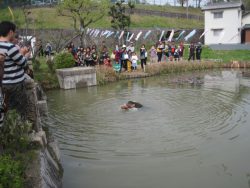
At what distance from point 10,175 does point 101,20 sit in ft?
134

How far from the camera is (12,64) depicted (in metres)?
5.92

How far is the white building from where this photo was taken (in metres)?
39.6

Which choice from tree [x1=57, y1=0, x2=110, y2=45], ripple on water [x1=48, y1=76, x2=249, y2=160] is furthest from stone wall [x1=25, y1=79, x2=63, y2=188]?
tree [x1=57, y1=0, x2=110, y2=45]

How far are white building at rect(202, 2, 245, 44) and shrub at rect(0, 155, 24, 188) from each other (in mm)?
37891

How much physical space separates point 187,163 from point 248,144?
2.02m

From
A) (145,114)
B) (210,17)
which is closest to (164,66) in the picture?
(145,114)

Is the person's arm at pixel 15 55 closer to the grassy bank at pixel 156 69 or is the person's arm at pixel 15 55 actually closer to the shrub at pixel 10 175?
the shrub at pixel 10 175

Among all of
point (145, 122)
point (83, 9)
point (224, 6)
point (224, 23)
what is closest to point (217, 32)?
point (224, 23)

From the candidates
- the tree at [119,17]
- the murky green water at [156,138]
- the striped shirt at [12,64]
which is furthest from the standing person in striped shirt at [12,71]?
the tree at [119,17]

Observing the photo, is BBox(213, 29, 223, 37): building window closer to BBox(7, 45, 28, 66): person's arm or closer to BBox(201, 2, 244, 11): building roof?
BBox(201, 2, 244, 11): building roof

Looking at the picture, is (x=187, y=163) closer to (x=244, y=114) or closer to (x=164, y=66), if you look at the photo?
(x=244, y=114)

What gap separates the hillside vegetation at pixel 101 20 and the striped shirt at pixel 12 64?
3008 centimetres

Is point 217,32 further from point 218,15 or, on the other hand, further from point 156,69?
point 156,69

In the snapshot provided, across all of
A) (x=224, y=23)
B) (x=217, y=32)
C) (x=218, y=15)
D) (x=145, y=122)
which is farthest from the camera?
(x=217, y=32)
